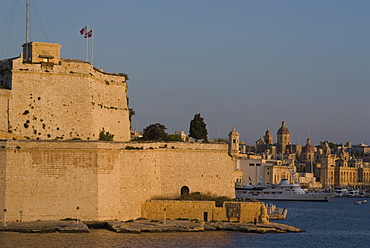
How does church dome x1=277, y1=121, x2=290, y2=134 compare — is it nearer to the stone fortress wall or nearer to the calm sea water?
the calm sea water

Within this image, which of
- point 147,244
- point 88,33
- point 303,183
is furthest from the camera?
point 303,183

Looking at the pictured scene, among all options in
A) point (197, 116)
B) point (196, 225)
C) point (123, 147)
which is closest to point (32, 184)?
point (123, 147)

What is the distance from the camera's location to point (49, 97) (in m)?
36.9

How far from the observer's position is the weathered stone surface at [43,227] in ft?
103

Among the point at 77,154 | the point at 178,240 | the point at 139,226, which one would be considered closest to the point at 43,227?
the point at 77,154

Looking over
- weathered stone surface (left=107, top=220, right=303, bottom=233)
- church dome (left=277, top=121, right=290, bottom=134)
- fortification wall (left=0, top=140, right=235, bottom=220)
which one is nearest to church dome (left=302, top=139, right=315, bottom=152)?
church dome (left=277, top=121, right=290, bottom=134)

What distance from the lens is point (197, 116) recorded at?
4762cm

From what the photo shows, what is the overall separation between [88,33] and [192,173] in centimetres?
843

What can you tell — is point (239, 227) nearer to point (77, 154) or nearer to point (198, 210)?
point (198, 210)

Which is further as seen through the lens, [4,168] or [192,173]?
[192,173]

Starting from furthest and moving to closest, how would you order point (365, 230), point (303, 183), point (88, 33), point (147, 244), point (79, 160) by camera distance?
point (303, 183) < point (365, 230) < point (88, 33) < point (79, 160) < point (147, 244)

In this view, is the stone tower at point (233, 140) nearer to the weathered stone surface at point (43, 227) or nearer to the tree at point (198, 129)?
the tree at point (198, 129)

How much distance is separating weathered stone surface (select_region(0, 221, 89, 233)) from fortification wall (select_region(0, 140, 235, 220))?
0.46 m

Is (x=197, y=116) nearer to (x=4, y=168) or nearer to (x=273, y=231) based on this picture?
(x=273, y=231)
